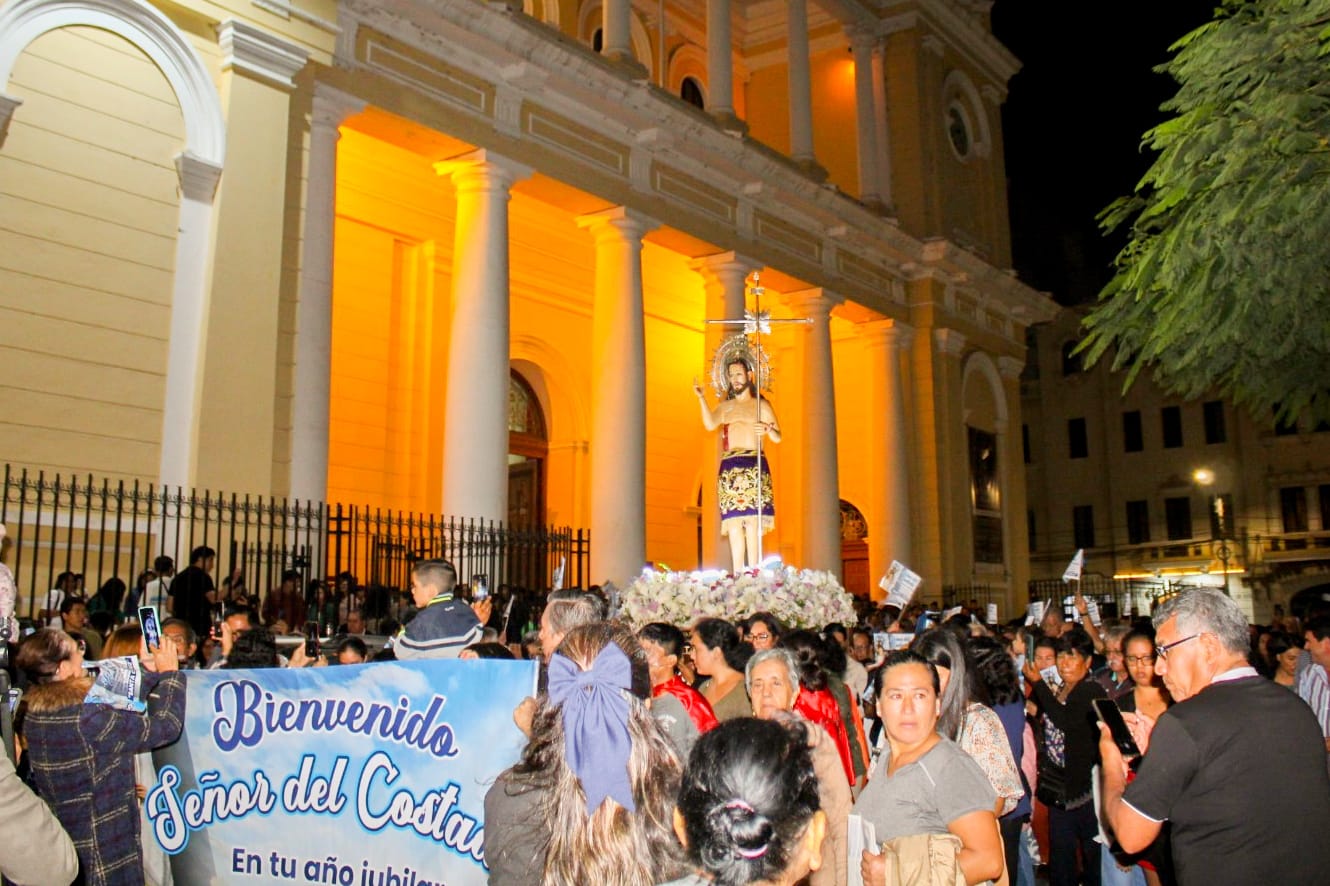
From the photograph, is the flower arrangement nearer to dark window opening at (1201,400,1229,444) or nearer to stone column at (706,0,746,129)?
stone column at (706,0,746,129)

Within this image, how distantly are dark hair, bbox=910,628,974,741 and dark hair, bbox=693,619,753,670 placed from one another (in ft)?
3.41

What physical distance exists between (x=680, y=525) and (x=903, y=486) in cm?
487

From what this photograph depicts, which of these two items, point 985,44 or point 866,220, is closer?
point 866,220

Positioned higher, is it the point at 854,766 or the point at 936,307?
the point at 936,307

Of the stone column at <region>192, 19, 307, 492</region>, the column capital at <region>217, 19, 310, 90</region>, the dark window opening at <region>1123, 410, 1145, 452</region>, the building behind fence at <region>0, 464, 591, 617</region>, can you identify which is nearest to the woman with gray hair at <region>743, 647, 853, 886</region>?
the building behind fence at <region>0, 464, 591, 617</region>

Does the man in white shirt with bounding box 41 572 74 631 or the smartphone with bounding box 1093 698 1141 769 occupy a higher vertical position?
the man in white shirt with bounding box 41 572 74 631

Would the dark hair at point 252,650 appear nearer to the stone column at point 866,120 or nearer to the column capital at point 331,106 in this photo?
the column capital at point 331,106

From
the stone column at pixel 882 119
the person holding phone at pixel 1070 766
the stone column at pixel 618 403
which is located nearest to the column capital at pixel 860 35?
the stone column at pixel 882 119

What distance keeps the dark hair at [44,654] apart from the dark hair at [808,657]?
3.27 m

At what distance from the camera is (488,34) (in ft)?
55.7

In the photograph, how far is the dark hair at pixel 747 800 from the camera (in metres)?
2.56

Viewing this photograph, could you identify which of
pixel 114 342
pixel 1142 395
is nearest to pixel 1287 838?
pixel 114 342

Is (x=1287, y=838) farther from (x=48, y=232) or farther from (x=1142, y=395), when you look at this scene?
(x=1142, y=395)

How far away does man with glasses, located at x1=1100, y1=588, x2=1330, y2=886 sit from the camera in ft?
11.9
